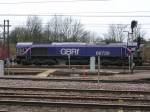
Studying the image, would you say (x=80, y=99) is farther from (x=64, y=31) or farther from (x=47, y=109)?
(x=64, y=31)

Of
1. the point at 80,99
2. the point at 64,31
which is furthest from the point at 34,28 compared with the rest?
the point at 80,99

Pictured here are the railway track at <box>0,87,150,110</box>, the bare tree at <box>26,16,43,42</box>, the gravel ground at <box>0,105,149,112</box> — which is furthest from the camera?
the bare tree at <box>26,16,43,42</box>

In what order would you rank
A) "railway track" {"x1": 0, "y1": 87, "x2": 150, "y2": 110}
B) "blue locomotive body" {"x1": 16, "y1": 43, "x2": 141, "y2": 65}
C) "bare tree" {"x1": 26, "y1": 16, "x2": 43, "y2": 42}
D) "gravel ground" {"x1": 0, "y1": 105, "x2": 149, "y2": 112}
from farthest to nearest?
"bare tree" {"x1": 26, "y1": 16, "x2": 43, "y2": 42} < "blue locomotive body" {"x1": 16, "y1": 43, "x2": 141, "y2": 65} < "railway track" {"x1": 0, "y1": 87, "x2": 150, "y2": 110} < "gravel ground" {"x1": 0, "y1": 105, "x2": 149, "y2": 112}

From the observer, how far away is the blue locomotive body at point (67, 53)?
51.2m

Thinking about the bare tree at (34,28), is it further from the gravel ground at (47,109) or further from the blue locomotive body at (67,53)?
the gravel ground at (47,109)

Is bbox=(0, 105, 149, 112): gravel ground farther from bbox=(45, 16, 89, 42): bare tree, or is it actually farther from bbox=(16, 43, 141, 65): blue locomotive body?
bbox=(45, 16, 89, 42): bare tree

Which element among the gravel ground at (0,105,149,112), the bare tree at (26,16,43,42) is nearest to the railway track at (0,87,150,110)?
the gravel ground at (0,105,149,112)

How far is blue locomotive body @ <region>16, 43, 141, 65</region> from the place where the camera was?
168 feet

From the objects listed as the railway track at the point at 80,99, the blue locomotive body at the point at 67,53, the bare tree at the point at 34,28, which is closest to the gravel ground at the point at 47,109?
the railway track at the point at 80,99

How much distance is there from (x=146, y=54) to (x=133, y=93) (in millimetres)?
42036

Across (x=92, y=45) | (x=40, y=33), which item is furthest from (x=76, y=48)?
(x=40, y=33)

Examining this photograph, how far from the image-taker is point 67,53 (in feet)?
171

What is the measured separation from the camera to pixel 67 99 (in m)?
15.6

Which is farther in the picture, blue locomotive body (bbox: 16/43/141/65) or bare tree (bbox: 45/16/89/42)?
bare tree (bbox: 45/16/89/42)
